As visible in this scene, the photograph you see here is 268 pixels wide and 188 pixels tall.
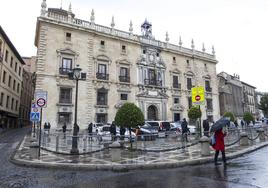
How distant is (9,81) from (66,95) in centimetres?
1141

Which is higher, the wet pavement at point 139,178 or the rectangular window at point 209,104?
the rectangular window at point 209,104

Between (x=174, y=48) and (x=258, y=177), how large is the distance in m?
30.1

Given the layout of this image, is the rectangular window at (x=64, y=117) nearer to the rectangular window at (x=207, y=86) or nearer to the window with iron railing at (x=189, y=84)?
the window with iron railing at (x=189, y=84)

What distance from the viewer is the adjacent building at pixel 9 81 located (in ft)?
86.0

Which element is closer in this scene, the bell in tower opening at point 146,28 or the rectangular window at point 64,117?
the rectangular window at point 64,117

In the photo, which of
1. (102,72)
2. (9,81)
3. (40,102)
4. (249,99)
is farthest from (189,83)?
(249,99)

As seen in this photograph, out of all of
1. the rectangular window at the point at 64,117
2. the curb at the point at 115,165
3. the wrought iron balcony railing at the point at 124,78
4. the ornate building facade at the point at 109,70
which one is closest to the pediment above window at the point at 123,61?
the ornate building facade at the point at 109,70

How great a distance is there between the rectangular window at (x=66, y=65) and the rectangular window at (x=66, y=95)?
2013 millimetres

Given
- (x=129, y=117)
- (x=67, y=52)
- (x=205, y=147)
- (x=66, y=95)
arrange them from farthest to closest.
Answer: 1. (x=67, y=52)
2. (x=66, y=95)
3. (x=129, y=117)
4. (x=205, y=147)

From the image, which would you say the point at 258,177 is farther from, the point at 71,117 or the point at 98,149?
the point at 71,117

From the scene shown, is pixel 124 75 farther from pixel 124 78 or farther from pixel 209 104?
Answer: pixel 209 104

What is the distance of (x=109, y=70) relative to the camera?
27.1 metres

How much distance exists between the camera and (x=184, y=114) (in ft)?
105

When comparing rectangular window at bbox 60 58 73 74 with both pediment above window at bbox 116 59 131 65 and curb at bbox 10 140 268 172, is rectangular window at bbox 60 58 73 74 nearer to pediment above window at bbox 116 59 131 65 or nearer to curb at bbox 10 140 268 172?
pediment above window at bbox 116 59 131 65
